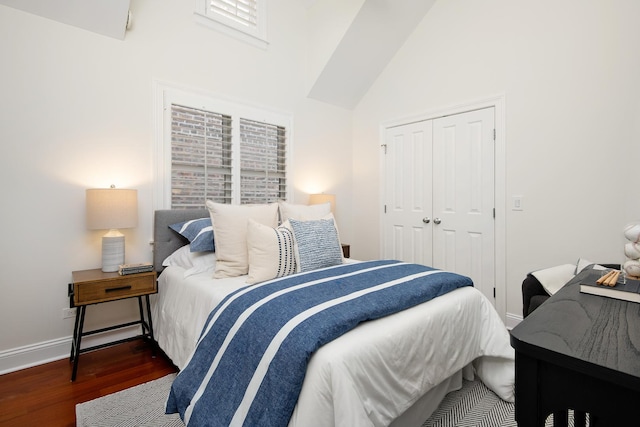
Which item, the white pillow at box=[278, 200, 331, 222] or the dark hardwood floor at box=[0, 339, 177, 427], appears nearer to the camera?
the dark hardwood floor at box=[0, 339, 177, 427]

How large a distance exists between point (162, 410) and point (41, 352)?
123cm

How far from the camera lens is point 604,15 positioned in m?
2.34

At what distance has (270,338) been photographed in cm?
123

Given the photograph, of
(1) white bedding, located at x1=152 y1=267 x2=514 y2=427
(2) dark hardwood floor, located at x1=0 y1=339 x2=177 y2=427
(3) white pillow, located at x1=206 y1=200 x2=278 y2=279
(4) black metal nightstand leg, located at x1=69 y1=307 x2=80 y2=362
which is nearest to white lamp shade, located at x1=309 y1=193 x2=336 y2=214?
(3) white pillow, located at x1=206 y1=200 x2=278 y2=279

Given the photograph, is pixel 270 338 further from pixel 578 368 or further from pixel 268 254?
pixel 578 368

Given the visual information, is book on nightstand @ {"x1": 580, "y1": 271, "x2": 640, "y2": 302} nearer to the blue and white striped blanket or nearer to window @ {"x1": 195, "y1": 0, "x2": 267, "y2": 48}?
the blue and white striped blanket

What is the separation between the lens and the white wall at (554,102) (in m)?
2.29

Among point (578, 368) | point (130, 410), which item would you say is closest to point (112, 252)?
point (130, 410)

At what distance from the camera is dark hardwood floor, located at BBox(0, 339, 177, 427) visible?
1.70 m

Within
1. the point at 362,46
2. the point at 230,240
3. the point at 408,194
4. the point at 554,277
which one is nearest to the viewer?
the point at 554,277

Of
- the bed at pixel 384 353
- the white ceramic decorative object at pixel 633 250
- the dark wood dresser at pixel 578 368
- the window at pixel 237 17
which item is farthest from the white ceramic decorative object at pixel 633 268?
the window at pixel 237 17

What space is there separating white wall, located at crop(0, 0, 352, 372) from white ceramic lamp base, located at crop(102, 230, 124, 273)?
20 cm

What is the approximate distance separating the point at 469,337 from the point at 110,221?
2.42 meters

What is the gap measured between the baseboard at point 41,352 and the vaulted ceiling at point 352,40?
10.4ft
